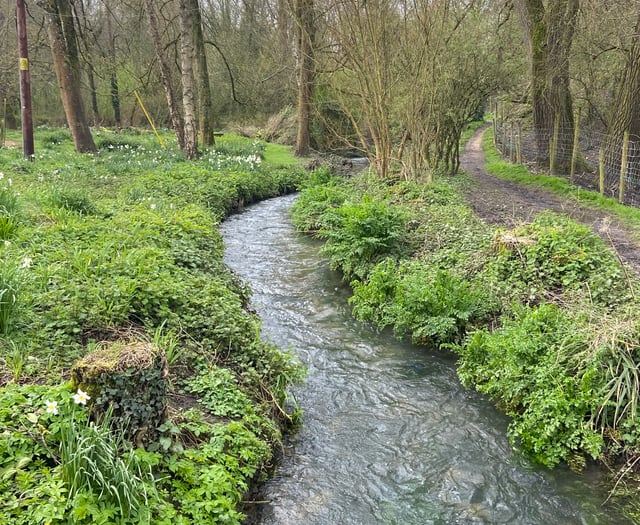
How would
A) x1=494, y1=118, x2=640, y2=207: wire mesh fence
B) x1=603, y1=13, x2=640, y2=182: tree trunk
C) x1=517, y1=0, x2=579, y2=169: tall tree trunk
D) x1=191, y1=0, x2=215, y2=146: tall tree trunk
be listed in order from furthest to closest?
x1=191, y1=0, x2=215, y2=146: tall tree trunk
x1=517, y1=0, x2=579, y2=169: tall tree trunk
x1=603, y1=13, x2=640, y2=182: tree trunk
x1=494, y1=118, x2=640, y2=207: wire mesh fence

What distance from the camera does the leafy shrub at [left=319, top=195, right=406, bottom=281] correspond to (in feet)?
28.3

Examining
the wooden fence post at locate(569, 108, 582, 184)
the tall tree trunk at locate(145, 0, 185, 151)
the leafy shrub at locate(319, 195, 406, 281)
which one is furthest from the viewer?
the tall tree trunk at locate(145, 0, 185, 151)

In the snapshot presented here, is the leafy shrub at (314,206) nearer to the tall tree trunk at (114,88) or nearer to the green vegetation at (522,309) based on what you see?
the green vegetation at (522,309)

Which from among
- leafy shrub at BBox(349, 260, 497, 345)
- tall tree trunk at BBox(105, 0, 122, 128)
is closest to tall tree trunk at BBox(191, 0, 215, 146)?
tall tree trunk at BBox(105, 0, 122, 128)

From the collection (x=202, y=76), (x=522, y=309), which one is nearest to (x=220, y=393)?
(x=522, y=309)

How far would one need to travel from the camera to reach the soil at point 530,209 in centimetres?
806

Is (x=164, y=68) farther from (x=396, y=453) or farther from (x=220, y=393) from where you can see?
(x=396, y=453)

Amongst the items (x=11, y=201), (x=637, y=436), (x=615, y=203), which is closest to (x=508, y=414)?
(x=637, y=436)

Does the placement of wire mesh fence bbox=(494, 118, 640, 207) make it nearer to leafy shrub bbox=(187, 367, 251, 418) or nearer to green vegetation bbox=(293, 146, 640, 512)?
green vegetation bbox=(293, 146, 640, 512)

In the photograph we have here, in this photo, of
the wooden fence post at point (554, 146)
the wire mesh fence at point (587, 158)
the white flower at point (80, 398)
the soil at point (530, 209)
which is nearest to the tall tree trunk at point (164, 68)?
the soil at point (530, 209)

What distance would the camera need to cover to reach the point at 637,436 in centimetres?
421

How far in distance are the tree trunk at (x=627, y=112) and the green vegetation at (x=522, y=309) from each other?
454 cm

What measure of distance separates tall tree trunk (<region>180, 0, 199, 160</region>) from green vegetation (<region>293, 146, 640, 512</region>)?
9.76 metres

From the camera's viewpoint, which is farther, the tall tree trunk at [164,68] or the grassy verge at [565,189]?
the tall tree trunk at [164,68]
